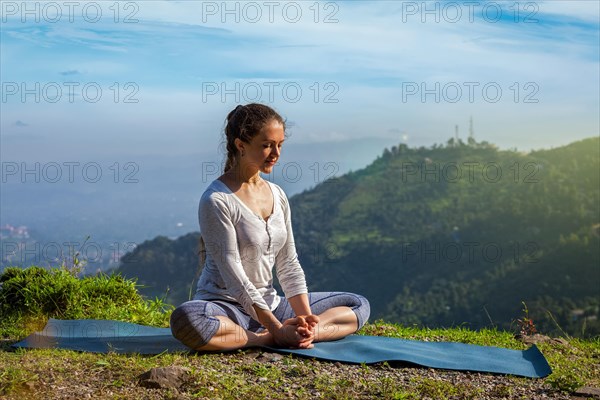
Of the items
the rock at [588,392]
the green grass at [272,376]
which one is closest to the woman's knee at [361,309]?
the green grass at [272,376]

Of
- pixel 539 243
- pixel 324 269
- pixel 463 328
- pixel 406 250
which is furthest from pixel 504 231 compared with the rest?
pixel 463 328

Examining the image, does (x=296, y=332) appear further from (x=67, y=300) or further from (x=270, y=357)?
(x=67, y=300)

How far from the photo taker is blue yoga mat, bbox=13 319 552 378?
5.72m

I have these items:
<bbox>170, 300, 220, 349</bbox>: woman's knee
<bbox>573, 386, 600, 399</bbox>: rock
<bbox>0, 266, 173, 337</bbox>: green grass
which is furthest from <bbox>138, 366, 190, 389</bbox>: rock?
<bbox>573, 386, 600, 399</bbox>: rock

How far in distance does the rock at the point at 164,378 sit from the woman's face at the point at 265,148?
176cm

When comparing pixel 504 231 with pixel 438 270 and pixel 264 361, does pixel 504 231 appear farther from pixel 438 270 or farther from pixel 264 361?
pixel 264 361

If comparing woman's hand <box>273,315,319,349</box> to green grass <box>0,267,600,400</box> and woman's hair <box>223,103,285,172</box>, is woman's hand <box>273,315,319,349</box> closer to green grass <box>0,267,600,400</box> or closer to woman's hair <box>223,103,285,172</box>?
green grass <box>0,267,600,400</box>

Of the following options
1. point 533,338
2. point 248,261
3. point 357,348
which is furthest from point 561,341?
point 248,261

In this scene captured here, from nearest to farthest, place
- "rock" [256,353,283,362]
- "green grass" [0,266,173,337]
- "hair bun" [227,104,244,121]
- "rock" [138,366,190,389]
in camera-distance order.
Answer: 1. "rock" [138,366,190,389]
2. "rock" [256,353,283,362]
3. "hair bun" [227,104,244,121]
4. "green grass" [0,266,173,337]

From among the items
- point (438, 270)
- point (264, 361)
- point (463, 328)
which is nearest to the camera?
point (264, 361)

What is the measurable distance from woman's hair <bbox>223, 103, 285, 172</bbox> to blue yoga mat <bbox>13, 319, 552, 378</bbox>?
1675 millimetres

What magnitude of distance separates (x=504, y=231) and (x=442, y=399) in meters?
76.3

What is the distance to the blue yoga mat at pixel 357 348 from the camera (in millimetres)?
5723

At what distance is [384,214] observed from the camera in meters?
86.1
